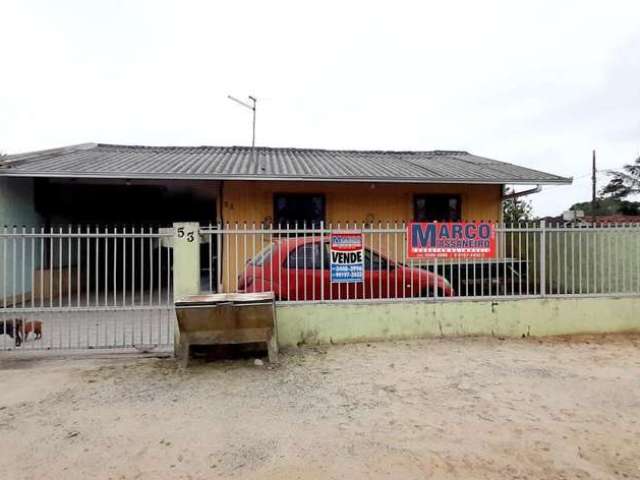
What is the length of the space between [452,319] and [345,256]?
1751mm

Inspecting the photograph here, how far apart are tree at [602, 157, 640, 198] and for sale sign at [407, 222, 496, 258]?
2798 centimetres

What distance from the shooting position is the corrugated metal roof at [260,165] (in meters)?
9.56

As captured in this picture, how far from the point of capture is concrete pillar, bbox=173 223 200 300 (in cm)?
557

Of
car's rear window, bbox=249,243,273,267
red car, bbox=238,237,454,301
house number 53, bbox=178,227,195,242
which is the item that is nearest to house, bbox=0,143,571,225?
car's rear window, bbox=249,243,273,267

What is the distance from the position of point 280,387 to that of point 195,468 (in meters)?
1.59

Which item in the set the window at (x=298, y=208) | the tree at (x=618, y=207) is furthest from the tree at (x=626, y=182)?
the window at (x=298, y=208)

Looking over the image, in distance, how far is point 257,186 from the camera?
424 inches

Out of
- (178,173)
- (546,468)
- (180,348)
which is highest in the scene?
(178,173)

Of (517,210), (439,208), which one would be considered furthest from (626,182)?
(439,208)

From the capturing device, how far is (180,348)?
5.20 m

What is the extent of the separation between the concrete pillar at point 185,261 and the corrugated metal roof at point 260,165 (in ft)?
13.4

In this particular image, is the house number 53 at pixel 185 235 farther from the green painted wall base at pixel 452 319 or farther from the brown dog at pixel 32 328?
the brown dog at pixel 32 328

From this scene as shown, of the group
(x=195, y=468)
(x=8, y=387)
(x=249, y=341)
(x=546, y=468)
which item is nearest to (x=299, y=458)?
(x=195, y=468)

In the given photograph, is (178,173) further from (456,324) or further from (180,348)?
(456,324)
